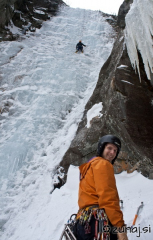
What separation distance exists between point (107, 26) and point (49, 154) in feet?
51.3

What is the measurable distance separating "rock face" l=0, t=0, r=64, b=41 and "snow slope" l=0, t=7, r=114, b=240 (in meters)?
1.40

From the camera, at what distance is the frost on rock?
15.4 feet

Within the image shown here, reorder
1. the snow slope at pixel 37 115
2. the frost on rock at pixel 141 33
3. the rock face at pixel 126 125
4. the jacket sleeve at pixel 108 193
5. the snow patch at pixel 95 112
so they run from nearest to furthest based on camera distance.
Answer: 1. the jacket sleeve at pixel 108 193
2. the rock face at pixel 126 125
3. the snow slope at pixel 37 115
4. the frost on rock at pixel 141 33
5. the snow patch at pixel 95 112

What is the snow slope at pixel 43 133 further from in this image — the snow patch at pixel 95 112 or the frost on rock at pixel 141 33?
the frost on rock at pixel 141 33

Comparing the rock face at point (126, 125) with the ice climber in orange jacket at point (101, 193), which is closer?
the ice climber in orange jacket at point (101, 193)

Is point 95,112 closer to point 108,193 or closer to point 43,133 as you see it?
point 43,133

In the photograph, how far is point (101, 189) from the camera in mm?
1656

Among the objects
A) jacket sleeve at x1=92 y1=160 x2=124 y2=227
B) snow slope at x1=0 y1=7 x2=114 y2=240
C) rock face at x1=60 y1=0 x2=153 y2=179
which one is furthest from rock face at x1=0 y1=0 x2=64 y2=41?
jacket sleeve at x1=92 y1=160 x2=124 y2=227

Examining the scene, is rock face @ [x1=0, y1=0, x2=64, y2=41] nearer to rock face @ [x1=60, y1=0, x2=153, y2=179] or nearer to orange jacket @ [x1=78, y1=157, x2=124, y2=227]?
rock face @ [x1=60, y1=0, x2=153, y2=179]

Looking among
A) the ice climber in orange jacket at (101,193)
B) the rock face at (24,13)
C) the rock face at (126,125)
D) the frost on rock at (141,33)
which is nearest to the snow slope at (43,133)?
the rock face at (126,125)

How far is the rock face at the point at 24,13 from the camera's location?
14508mm

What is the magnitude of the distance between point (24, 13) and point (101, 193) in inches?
735

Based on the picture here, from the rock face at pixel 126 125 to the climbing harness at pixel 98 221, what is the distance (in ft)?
7.90

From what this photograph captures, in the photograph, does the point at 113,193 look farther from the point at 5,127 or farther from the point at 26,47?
the point at 26,47
